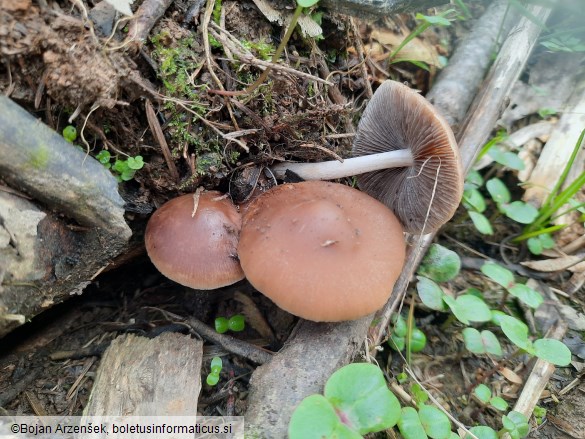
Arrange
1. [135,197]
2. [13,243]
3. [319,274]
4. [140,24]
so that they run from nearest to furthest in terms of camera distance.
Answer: [13,243]
[319,274]
[140,24]
[135,197]

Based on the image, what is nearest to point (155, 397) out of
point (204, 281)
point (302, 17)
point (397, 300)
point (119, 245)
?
point (204, 281)

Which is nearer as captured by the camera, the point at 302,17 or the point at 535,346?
the point at 535,346

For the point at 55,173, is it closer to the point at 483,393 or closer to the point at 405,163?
the point at 405,163

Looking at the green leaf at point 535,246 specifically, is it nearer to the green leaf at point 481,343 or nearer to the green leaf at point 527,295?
the green leaf at point 527,295

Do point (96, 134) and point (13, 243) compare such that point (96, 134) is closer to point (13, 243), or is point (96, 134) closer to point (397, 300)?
point (13, 243)

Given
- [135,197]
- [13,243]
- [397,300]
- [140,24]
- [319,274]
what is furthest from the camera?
[397,300]

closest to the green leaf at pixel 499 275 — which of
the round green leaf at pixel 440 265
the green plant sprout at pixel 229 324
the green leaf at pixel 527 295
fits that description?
the green leaf at pixel 527 295

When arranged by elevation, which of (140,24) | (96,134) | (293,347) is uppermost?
(140,24)
